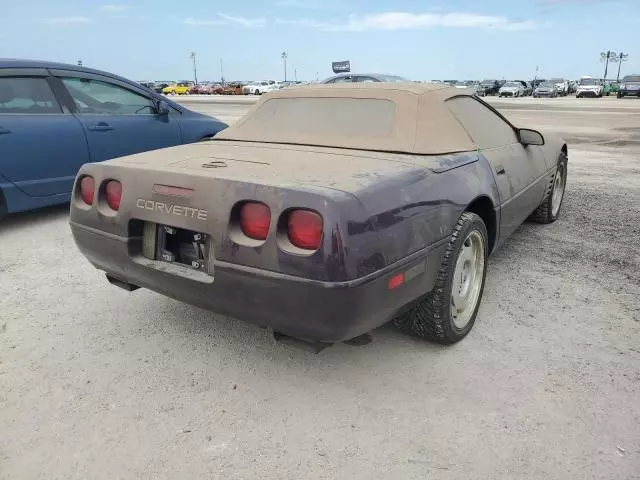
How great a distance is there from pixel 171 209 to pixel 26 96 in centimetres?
339

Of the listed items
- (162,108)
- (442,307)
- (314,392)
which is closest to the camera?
(314,392)

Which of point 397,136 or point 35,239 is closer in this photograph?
point 397,136

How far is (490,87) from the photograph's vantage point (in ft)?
155

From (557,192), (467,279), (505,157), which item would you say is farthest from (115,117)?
(557,192)

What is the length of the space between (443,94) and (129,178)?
1842 millimetres

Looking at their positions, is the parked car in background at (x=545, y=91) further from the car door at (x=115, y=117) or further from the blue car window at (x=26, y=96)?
the blue car window at (x=26, y=96)

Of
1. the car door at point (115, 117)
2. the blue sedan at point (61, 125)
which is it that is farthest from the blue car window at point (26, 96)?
the car door at point (115, 117)

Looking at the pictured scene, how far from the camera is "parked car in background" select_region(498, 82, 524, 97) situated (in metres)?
42.3

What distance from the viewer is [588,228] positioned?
4.84 m

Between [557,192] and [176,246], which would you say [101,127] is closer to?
[176,246]

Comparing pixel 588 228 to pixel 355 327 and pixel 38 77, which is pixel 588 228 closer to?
pixel 355 327

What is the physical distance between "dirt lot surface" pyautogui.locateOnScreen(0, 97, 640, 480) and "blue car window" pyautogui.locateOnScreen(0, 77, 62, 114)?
1809 millimetres

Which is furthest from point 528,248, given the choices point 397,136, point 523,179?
point 397,136

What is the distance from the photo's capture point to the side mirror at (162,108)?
5805 millimetres
